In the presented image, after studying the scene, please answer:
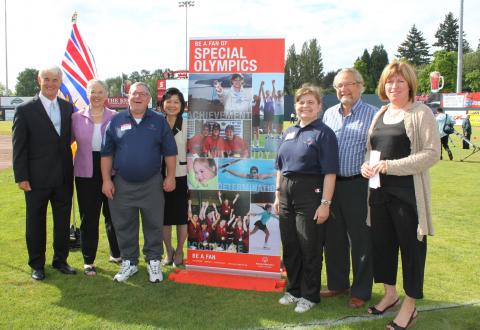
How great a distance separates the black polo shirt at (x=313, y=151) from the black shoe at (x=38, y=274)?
2597 millimetres

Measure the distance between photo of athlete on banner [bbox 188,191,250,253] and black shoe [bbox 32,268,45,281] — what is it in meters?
1.44

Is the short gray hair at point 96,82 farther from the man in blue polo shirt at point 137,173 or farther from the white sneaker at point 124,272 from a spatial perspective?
the white sneaker at point 124,272

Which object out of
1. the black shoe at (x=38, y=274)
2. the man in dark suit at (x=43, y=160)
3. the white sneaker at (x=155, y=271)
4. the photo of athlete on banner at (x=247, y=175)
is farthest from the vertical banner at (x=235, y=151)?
the black shoe at (x=38, y=274)

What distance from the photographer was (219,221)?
4324 millimetres

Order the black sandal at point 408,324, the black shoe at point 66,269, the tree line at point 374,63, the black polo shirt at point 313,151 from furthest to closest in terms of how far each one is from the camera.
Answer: the tree line at point 374,63 < the black shoe at point 66,269 < the black polo shirt at point 313,151 < the black sandal at point 408,324

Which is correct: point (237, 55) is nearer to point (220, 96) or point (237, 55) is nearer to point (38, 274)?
point (220, 96)

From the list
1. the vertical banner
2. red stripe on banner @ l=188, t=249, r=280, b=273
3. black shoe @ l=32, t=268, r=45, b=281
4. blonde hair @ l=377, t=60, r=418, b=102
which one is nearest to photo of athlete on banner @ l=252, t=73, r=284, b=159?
the vertical banner

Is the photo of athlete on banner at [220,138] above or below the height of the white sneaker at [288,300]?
above

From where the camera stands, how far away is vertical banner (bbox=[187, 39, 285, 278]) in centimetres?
406

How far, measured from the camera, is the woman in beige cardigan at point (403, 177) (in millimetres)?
2955

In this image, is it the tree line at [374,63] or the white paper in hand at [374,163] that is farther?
the tree line at [374,63]

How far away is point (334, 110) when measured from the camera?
375 cm

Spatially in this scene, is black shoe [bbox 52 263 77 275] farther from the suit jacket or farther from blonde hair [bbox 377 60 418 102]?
blonde hair [bbox 377 60 418 102]

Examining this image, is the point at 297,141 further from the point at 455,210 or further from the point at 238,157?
the point at 455,210
